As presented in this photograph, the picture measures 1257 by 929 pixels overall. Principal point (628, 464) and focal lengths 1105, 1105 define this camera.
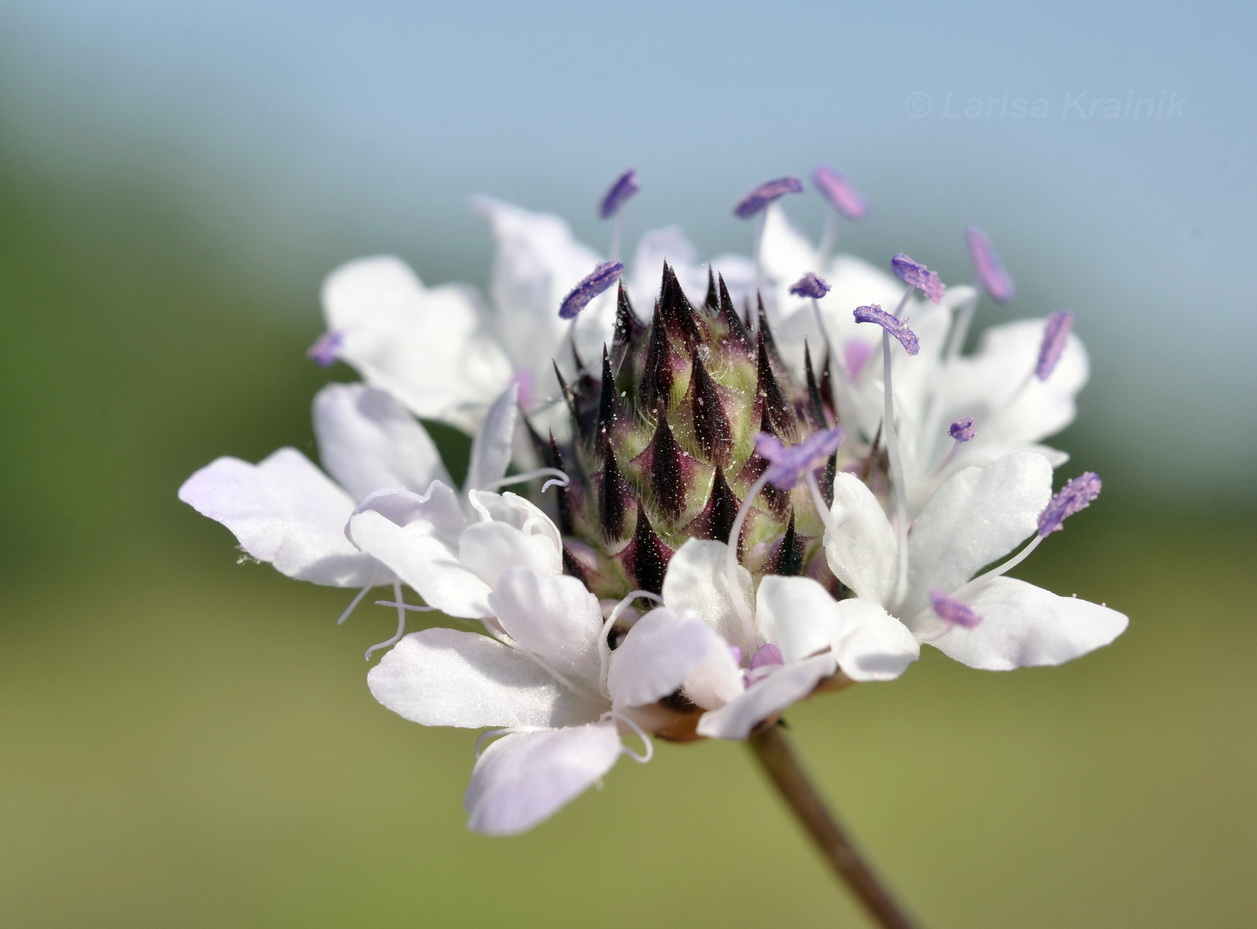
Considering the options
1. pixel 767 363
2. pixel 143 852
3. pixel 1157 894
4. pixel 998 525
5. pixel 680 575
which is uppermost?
pixel 767 363

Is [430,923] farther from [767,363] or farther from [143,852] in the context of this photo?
[767,363]

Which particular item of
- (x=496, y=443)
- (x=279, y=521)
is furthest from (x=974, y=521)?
(x=279, y=521)

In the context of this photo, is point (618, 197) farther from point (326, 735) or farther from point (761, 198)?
point (326, 735)

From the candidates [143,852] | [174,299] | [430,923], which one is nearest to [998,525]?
[430,923]

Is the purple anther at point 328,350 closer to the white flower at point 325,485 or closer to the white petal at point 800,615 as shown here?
the white flower at point 325,485

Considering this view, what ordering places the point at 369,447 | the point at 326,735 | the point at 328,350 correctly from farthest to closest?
the point at 326,735
the point at 328,350
the point at 369,447

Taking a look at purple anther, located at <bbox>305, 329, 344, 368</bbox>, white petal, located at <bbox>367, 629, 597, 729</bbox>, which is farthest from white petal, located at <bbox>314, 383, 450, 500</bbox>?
white petal, located at <bbox>367, 629, 597, 729</bbox>
